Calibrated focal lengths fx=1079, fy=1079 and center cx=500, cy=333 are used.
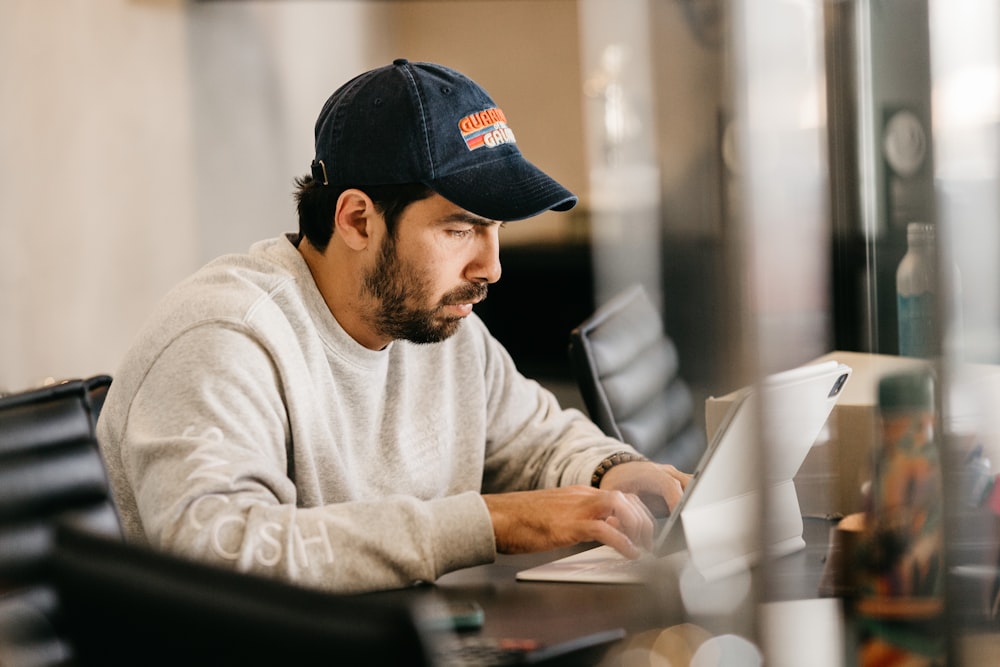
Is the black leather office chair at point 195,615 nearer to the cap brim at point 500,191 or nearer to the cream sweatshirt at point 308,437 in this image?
the cream sweatshirt at point 308,437

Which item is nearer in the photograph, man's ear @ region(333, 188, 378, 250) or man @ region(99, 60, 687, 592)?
man @ region(99, 60, 687, 592)

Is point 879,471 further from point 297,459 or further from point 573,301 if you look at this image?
point 573,301

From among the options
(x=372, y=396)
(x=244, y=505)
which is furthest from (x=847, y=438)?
(x=372, y=396)

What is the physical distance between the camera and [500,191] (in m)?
1.34

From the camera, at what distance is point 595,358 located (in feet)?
5.90

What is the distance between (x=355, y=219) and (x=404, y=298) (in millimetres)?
125

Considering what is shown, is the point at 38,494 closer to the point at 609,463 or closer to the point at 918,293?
the point at 609,463

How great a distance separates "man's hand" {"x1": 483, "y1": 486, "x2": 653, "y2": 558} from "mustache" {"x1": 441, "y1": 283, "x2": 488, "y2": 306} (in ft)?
1.09

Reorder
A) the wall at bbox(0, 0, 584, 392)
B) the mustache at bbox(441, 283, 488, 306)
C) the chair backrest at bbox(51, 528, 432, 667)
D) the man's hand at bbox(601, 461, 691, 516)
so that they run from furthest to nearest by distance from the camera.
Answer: the wall at bbox(0, 0, 584, 392) → the mustache at bbox(441, 283, 488, 306) → the man's hand at bbox(601, 461, 691, 516) → the chair backrest at bbox(51, 528, 432, 667)

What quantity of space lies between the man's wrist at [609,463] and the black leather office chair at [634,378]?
192mm

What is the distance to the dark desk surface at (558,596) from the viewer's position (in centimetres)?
84

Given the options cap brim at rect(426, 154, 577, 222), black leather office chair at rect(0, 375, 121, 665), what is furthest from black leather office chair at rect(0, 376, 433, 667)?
cap brim at rect(426, 154, 577, 222)

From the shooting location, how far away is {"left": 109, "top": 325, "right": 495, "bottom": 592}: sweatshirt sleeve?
1.05 metres

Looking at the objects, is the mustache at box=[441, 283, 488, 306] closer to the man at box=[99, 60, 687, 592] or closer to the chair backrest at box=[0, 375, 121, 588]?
the man at box=[99, 60, 687, 592]
